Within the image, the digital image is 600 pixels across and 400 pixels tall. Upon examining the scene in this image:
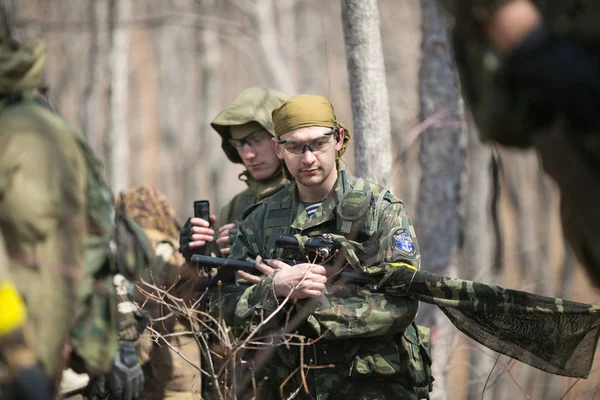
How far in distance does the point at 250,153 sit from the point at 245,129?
21 centimetres

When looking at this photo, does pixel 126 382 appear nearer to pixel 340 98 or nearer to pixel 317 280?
pixel 317 280

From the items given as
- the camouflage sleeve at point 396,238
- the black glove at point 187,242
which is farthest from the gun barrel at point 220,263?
the black glove at point 187,242

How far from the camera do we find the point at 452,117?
8.20 metres

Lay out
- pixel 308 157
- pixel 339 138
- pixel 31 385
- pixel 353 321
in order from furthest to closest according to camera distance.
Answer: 1. pixel 339 138
2. pixel 308 157
3. pixel 353 321
4. pixel 31 385

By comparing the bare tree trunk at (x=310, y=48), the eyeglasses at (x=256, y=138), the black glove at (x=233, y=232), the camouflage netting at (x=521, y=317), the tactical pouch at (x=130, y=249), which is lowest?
the camouflage netting at (x=521, y=317)

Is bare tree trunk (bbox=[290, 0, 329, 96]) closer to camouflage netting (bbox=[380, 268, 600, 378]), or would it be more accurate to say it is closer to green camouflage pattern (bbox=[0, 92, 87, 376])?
camouflage netting (bbox=[380, 268, 600, 378])

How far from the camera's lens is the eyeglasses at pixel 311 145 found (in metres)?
4.87

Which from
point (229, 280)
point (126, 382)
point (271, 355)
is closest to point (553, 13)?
point (271, 355)

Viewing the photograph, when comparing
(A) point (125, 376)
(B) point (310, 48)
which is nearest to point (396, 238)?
(A) point (125, 376)

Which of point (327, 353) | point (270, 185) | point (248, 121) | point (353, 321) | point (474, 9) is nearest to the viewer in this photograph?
point (474, 9)

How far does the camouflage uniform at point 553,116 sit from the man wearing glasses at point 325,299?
1.53 metres

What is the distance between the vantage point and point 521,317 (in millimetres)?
4605

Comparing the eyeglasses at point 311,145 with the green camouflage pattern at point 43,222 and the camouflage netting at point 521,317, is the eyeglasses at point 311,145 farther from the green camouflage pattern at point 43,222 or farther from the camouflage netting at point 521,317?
the green camouflage pattern at point 43,222

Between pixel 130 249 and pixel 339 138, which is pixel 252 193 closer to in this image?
pixel 339 138
